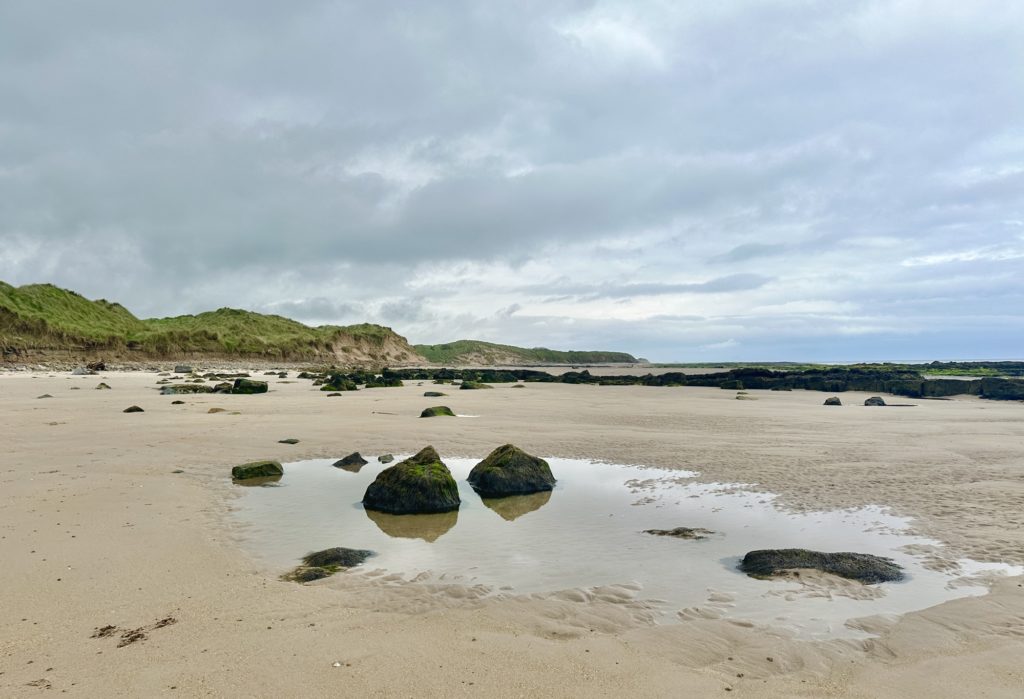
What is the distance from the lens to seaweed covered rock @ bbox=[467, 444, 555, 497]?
10.6 meters

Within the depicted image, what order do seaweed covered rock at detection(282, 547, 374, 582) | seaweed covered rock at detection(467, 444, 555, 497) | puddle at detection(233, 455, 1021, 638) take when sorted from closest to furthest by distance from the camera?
puddle at detection(233, 455, 1021, 638) → seaweed covered rock at detection(282, 547, 374, 582) → seaweed covered rock at detection(467, 444, 555, 497)

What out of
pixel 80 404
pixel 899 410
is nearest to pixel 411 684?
pixel 80 404

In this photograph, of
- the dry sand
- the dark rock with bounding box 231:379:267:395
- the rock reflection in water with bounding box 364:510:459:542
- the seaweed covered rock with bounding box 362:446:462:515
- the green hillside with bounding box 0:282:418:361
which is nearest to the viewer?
the dry sand

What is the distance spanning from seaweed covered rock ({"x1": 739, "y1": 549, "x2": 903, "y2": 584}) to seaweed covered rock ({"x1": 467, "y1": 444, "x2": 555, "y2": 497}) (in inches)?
181

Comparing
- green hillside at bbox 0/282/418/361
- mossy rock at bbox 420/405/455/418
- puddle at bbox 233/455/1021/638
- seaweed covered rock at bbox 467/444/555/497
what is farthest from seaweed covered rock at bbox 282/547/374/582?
green hillside at bbox 0/282/418/361

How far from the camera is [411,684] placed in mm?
4027

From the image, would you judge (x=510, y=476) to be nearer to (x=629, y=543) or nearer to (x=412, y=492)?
(x=412, y=492)

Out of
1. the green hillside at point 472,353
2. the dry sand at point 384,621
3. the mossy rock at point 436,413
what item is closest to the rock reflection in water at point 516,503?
the dry sand at point 384,621

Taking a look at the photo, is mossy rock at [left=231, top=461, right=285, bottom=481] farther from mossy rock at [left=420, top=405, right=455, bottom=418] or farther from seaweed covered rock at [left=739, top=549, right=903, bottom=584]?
mossy rock at [left=420, top=405, right=455, bottom=418]

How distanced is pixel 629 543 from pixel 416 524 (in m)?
3.16

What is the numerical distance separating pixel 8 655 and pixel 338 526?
422 cm

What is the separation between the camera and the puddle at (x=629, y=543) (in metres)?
5.74

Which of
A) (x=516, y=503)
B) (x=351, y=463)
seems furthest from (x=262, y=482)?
(x=516, y=503)

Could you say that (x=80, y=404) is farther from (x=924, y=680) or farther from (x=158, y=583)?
(x=924, y=680)
